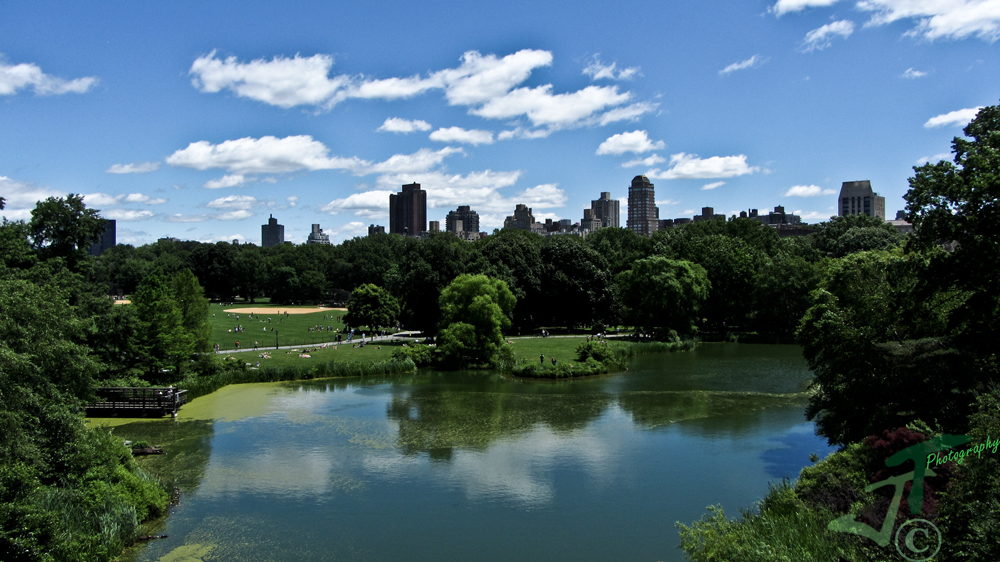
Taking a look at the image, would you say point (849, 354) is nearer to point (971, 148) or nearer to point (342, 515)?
point (971, 148)

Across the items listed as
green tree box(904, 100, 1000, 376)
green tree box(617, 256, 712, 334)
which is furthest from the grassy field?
green tree box(904, 100, 1000, 376)

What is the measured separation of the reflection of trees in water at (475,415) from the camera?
25.9 meters

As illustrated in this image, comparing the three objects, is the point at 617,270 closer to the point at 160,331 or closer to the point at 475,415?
Result: the point at 475,415

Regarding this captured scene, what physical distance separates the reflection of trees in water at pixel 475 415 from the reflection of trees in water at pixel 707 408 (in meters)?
1.97

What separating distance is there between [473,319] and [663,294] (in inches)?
804

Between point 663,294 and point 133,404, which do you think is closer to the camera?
point 133,404

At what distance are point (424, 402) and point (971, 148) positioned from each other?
25.1 m

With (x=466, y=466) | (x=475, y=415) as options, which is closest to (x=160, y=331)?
(x=475, y=415)

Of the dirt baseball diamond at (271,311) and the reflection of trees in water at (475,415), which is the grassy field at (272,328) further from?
the reflection of trees in water at (475,415)

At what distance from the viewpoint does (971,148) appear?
1666cm

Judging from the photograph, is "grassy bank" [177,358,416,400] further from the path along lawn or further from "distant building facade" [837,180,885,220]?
"distant building facade" [837,180,885,220]

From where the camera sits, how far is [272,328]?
6250 cm

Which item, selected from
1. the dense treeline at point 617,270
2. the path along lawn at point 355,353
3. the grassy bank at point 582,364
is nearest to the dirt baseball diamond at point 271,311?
the dense treeline at point 617,270
